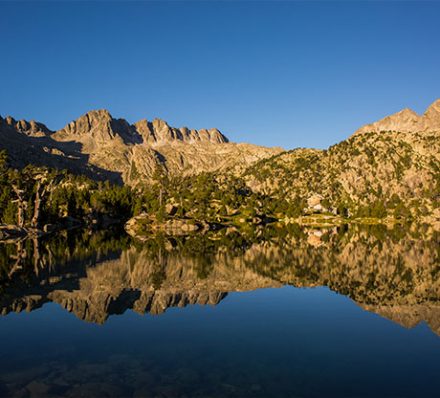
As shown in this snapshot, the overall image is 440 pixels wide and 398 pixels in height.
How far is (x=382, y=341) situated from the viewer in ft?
92.7

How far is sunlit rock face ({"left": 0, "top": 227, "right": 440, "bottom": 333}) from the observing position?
124 feet

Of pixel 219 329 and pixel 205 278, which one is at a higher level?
pixel 205 278

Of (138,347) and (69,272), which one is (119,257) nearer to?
(69,272)

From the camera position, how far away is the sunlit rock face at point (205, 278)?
3781 cm

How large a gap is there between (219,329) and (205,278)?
775 inches

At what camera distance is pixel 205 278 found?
50.7 m

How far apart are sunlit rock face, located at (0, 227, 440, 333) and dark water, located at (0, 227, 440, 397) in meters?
0.23

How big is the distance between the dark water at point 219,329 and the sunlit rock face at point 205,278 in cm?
23

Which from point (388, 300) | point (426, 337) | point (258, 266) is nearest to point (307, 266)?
point (258, 266)

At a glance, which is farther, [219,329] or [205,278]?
[205,278]

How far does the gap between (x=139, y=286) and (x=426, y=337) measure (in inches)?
1107

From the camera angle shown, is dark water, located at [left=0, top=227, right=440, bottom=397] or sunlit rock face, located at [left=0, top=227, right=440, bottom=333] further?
sunlit rock face, located at [left=0, top=227, right=440, bottom=333]

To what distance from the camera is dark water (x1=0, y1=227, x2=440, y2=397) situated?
68.4ft

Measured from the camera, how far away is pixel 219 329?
31109 mm
